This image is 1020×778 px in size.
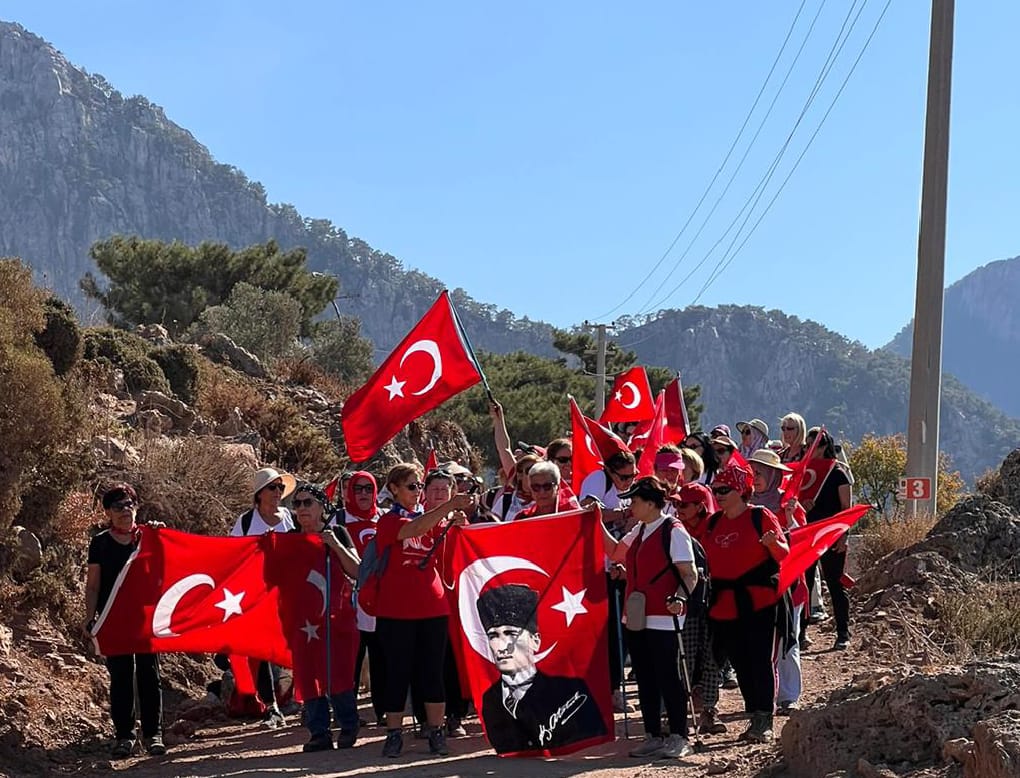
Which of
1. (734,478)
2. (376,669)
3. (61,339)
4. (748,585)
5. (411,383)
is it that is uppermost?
(61,339)

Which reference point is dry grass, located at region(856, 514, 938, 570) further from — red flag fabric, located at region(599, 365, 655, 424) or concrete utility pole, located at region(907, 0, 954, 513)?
red flag fabric, located at region(599, 365, 655, 424)

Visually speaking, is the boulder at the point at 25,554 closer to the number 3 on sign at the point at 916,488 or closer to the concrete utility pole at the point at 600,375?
the number 3 on sign at the point at 916,488

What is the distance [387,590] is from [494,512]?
6.99 ft

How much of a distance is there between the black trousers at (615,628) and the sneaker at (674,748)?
1.19 meters

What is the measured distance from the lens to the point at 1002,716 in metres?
6.44

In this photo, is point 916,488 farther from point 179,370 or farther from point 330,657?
point 179,370

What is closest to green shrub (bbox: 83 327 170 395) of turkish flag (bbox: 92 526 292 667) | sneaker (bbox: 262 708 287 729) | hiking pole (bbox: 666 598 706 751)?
sneaker (bbox: 262 708 287 729)

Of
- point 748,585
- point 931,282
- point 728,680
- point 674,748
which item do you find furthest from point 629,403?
point 674,748

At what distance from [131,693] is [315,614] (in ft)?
4.66

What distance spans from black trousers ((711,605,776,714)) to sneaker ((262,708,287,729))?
3880mm

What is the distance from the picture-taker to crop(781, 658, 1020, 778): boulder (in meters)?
6.88

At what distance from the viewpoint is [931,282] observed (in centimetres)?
1841

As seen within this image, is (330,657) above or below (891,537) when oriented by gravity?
below

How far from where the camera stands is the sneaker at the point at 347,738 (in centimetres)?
955
